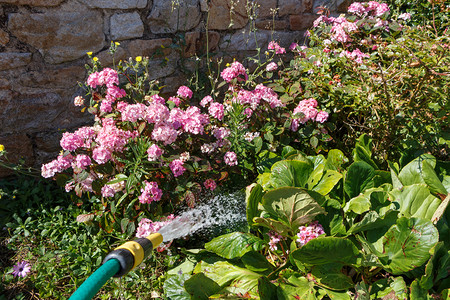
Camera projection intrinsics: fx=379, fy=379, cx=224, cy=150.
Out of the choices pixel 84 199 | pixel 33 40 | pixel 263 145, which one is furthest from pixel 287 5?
pixel 84 199

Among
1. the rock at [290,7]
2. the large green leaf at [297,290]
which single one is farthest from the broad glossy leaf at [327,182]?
the rock at [290,7]

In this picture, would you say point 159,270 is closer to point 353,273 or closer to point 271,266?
point 271,266

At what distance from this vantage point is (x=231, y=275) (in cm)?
166

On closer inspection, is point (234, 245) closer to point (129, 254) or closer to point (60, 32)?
point (129, 254)

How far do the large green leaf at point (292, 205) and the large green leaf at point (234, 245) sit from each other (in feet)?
0.52

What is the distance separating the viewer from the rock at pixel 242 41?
3.06m

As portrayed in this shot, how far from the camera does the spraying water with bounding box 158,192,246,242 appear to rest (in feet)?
6.57

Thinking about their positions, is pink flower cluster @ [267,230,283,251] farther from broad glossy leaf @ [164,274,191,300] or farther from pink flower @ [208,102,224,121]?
pink flower @ [208,102,224,121]

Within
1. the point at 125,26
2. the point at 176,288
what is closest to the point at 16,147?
the point at 125,26

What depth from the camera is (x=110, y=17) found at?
101 inches

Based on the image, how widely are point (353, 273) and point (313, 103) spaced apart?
1.05 meters

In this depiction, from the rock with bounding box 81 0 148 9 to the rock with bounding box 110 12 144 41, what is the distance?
52mm

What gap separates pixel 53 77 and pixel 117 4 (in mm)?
649

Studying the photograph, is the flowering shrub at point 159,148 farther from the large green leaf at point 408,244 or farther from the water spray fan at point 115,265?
the water spray fan at point 115,265
